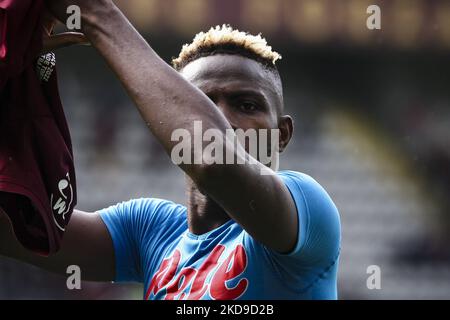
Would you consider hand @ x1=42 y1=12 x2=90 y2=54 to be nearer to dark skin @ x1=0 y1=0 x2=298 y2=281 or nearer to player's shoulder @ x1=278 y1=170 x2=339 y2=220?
dark skin @ x1=0 y1=0 x2=298 y2=281

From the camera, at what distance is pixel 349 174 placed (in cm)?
808

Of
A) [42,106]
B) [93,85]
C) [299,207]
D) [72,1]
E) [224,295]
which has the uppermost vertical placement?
[93,85]

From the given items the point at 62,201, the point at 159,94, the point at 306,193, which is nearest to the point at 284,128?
the point at 306,193

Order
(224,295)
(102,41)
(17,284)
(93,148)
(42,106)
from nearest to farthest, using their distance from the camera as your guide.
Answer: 1. (102,41)
2. (42,106)
3. (224,295)
4. (17,284)
5. (93,148)

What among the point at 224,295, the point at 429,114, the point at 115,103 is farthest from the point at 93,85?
the point at 224,295

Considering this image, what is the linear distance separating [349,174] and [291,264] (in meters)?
6.17

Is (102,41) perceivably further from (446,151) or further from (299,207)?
(446,151)

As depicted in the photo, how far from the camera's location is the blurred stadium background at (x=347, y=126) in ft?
23.9

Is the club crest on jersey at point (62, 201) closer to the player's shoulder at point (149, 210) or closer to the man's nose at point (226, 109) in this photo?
the man's nose at point (226, 109)

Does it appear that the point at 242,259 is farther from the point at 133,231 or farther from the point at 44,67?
the point at 44,67

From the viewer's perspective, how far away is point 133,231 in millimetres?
2551

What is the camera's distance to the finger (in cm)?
179

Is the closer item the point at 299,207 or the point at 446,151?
the point at 299,207

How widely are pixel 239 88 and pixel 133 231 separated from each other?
60 centimetres
